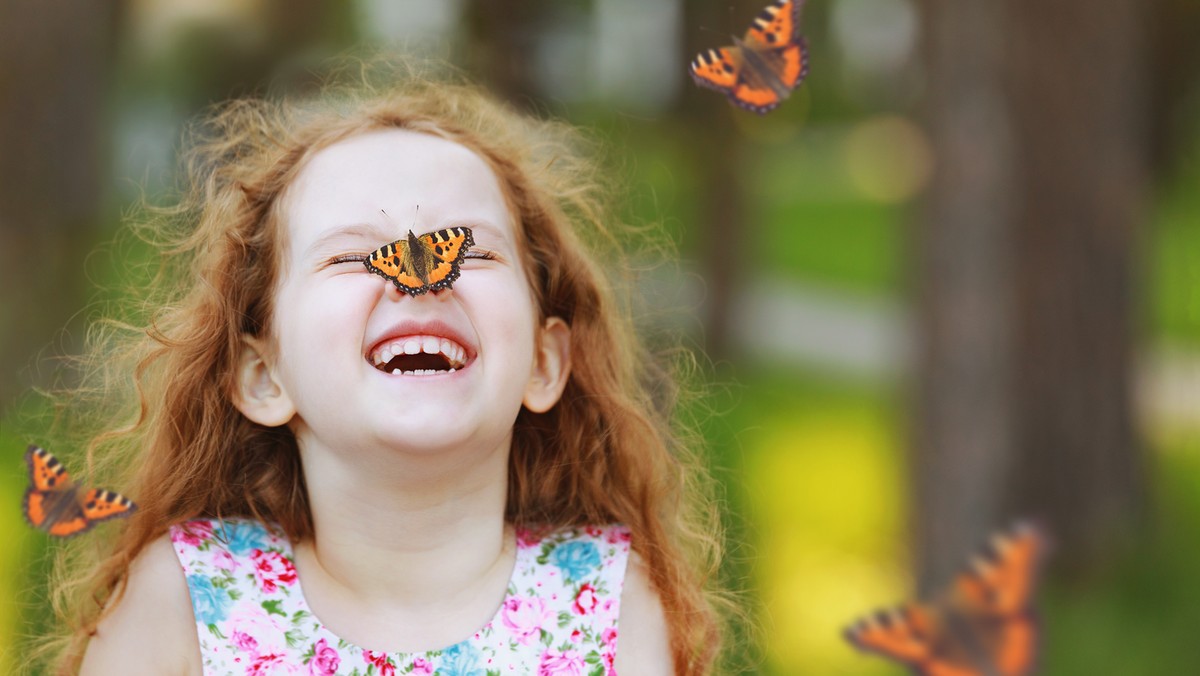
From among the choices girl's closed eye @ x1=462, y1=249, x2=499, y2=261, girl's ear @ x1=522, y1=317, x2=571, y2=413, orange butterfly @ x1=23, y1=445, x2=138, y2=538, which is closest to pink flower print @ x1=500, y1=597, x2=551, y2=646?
girl's ear @ x1=522, y1=317, x2=571, y2=413

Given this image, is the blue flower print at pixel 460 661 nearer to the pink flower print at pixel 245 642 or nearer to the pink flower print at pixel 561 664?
the pink flower print at pixel 561 664

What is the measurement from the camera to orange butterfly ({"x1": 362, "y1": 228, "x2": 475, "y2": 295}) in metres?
1.68

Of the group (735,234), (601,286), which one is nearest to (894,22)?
(735,234)

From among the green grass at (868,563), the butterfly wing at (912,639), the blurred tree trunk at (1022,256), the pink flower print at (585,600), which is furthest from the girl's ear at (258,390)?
the blurred tree trunk at (1022,256)

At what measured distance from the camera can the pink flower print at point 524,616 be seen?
1962 millimetres

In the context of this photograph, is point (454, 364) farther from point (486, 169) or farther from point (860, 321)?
point (860, 321)

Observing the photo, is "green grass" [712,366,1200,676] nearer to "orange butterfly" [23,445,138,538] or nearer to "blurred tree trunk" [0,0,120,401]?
"orange butterfly" [23,445,138,538]

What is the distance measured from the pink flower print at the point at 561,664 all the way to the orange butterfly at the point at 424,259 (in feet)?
1.91

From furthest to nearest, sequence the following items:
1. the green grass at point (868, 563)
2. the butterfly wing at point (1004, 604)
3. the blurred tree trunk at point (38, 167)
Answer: the blurred tree trunk at point (38, 167) → the green grass at point (868, 563) → the butterfly wing at point (1004, 604)

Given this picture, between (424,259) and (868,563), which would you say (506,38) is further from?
(424,259)

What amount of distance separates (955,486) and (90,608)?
125 inches

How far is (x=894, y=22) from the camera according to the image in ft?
26.9

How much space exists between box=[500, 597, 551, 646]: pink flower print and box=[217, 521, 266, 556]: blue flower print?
1.19 ft

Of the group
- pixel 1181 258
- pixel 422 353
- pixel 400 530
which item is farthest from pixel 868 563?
pixel 1181 258
